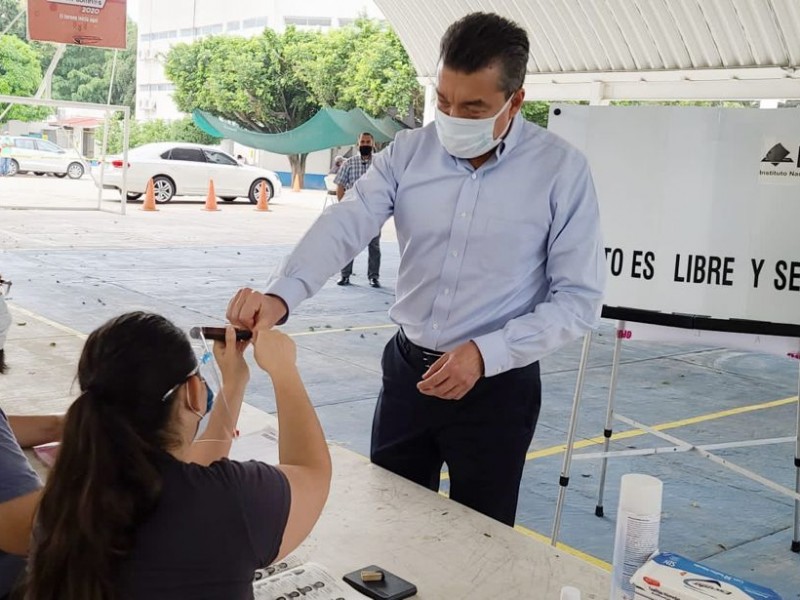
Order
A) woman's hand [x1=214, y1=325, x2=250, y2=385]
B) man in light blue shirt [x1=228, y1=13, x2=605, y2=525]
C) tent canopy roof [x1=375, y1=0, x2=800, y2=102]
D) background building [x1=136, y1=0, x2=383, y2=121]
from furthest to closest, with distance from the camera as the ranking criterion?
1. background building [x1=136, y1=0, x2=383, y2=121]
2. tent canopy roof [x1=375, y1=0, x2=800, y2=102]
3. man in light blue shirt [x1=228, y1=13, x2=605, y2=525]
4. woman's hand [x1=214, y1=325, x2=250, y2=385]

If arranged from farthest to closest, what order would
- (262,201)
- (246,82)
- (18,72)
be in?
(18,72)
(246,82)
(262,201)

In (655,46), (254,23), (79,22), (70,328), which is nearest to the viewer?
(70,328)

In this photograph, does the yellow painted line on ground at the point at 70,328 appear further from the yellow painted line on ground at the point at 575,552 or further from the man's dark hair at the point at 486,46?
the man's dark hair at the point at 486,46

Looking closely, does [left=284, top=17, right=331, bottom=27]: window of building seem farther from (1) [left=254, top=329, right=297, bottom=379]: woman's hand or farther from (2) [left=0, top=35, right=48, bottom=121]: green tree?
(1) [left=254, top=329, right=297, bottom=379]: woman's hand

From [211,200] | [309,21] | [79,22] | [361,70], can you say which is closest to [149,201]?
[211,200]

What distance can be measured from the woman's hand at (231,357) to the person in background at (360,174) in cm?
735

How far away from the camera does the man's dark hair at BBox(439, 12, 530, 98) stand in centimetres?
203

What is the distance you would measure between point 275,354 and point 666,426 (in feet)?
14.2

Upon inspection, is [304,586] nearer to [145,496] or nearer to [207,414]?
[207,414]

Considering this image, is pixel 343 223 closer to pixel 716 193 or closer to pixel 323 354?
pixel 716 193

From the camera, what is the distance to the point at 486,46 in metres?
2.02

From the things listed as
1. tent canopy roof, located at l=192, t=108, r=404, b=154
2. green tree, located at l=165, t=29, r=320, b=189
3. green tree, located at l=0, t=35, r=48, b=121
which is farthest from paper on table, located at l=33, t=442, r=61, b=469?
green tree, located at l=0, t=35, r=48, b=121

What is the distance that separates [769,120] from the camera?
3232mm

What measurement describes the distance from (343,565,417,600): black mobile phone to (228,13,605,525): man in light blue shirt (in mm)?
535
